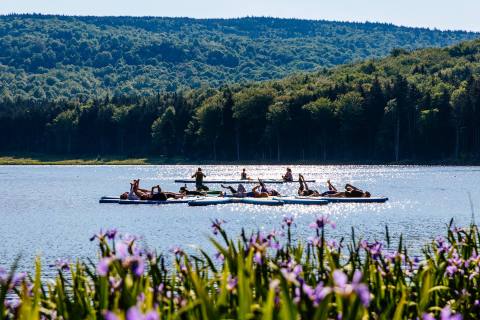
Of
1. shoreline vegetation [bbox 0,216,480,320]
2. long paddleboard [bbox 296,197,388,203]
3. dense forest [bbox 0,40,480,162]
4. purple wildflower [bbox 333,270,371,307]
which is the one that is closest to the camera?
purple wildflower [bbox 333,270,371,307]

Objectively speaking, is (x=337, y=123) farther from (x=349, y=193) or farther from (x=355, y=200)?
(x=355, y=200)

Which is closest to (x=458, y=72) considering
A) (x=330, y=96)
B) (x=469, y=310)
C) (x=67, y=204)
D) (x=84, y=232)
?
(x=330, y=96)

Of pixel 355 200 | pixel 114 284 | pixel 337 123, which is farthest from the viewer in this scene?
pixel 337 123

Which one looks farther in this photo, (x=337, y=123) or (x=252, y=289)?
(x=337, y=123)

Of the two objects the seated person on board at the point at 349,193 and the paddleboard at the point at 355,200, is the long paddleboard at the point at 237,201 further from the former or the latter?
the seated person on board at the point at 349,193

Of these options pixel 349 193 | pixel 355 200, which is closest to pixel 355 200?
pixel 355 200

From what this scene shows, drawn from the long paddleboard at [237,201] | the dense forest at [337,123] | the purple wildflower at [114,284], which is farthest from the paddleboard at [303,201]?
the dense forest at [337,123]

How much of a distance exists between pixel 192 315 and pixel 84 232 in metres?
35.2

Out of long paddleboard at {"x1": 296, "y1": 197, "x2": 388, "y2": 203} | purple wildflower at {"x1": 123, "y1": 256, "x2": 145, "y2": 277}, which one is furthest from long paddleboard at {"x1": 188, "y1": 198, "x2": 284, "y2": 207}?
purple wildflower at {"x1": 123, "y1": 256, "x2": 145, "y2": 277}

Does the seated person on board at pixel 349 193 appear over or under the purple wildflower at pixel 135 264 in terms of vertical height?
under

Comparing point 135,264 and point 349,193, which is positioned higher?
point 135,264

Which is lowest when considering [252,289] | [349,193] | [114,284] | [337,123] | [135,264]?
[349,193]

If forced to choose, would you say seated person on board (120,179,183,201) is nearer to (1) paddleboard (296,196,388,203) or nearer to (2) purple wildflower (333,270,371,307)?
(1) paddleboard (296,196,388,203)

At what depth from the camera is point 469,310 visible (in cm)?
1004
